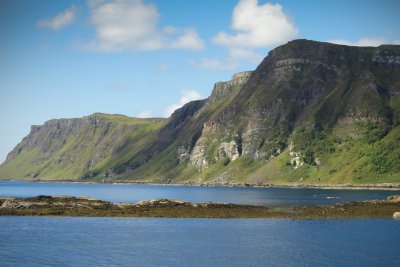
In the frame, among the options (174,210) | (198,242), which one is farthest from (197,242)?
(174,210)

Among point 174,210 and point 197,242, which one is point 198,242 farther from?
point 174,210

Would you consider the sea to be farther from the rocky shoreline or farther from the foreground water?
the rocky shoreline

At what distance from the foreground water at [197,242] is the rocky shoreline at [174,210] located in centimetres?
833

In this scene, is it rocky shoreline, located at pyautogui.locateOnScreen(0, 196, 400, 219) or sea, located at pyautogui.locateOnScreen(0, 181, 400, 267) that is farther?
rocky shoreline, located at pyautogui.locateOnScreen(0, 196, 400, 219)

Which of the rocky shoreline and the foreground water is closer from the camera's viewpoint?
the foreground water

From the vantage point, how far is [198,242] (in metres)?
92.9

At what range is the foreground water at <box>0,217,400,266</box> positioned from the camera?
252ft

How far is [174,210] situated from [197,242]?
162 ft

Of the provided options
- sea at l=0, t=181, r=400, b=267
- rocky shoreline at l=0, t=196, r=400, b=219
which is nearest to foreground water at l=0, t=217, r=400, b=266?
sea at l=0, t=181, r=400, b=267

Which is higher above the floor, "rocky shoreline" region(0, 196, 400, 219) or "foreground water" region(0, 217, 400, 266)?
"rocky shoreline" region(0, 196, 400, 219)

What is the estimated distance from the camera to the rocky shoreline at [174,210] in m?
134

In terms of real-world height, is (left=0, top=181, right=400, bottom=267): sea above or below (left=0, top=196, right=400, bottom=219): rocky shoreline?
below

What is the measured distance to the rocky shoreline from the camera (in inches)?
5271

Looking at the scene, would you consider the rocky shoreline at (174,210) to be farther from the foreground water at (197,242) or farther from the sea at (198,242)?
the foreground water at (197,242)
